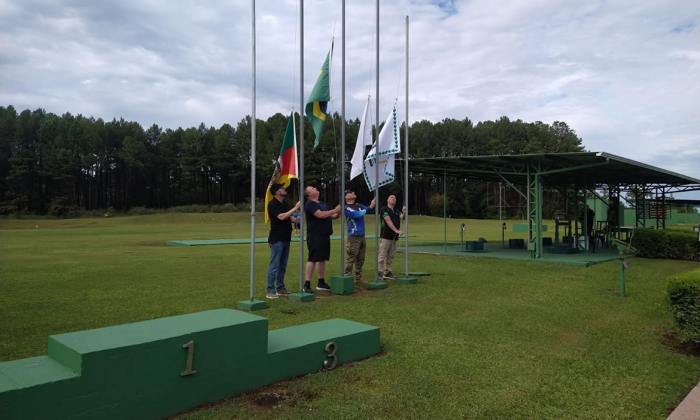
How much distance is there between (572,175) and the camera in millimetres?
18062

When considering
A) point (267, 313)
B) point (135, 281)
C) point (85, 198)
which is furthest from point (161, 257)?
point (85, 198)

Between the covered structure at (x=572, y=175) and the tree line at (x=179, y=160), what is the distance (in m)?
30.8

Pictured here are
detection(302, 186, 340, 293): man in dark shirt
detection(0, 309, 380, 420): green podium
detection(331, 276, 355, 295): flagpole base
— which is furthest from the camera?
detection(331, 276, 355, 295): flagpole base

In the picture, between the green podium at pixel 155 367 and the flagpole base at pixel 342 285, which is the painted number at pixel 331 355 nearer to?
the green podium at pixel 155 367

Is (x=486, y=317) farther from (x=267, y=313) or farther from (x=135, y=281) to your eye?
(x=135, y=281)

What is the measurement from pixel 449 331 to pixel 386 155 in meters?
4.26

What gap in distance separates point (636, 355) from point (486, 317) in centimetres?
185

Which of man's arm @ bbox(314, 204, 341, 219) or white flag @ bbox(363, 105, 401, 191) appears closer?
man's arm @ bbox(314, 204, 341, 219)

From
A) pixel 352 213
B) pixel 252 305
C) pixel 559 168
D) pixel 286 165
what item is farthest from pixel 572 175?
pixel 252 305

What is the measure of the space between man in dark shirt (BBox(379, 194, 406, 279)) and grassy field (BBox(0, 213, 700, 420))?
791 millimetres

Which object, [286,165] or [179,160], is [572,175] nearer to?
[286,165]

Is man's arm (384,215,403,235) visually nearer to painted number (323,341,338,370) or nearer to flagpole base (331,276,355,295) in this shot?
flagpole base (331,276,355,295)

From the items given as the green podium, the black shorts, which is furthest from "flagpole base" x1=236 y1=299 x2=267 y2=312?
the green podium

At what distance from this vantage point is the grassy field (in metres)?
3.49
